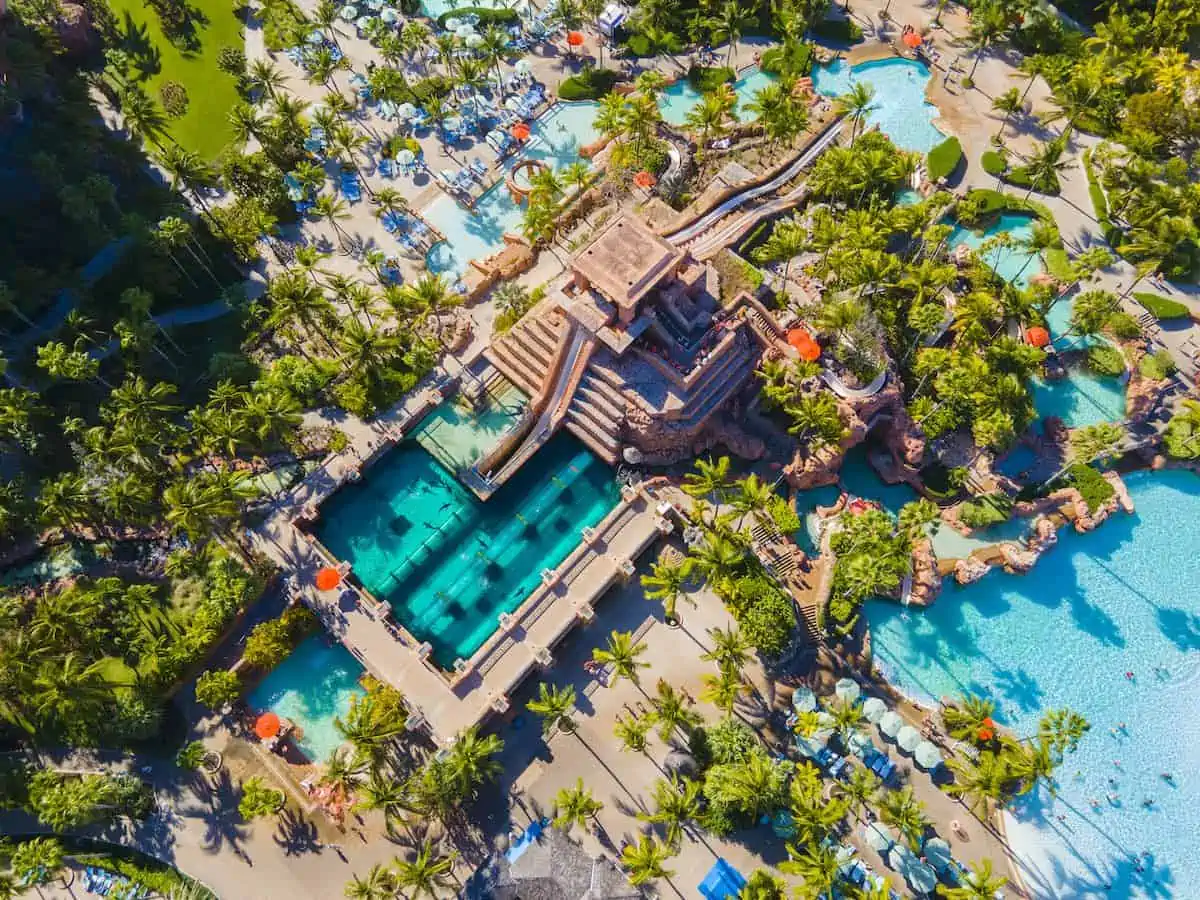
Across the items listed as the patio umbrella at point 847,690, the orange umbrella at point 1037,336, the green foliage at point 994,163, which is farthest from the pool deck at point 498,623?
the green foliage at point 994,163

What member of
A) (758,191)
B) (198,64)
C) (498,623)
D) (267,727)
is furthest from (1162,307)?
(198,64)

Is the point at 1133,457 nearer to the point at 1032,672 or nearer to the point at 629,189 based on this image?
the point at 1032,672

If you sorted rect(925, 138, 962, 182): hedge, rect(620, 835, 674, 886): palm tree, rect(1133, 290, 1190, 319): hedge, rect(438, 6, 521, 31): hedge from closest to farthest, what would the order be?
rect(620, 835, 674, 886): palm tree
rect(1133, 290, 1190, 319): hedge
rect(925, 138, 962, 182): hedge
rect(438, 6, 521, 31): hedge

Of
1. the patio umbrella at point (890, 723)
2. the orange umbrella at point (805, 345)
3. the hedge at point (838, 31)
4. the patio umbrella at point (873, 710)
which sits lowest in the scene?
the patio umbrella at point (890, 723)

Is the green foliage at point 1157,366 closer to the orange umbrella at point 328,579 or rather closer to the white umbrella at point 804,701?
the white umbrella at point 804,701

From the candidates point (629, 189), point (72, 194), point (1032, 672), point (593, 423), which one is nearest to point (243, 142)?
point (72, 194)

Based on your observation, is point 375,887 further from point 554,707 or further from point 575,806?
point 554,707

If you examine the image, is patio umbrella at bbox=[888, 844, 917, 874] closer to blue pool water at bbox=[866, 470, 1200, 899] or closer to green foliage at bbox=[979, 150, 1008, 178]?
blue pool water at bbox=[866, 470, 1200, 899]

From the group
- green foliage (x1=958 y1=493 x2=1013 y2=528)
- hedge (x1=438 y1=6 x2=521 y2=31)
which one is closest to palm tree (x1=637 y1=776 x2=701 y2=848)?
green foliage (x1=958 y1=493 x2=1013 y2=528)
